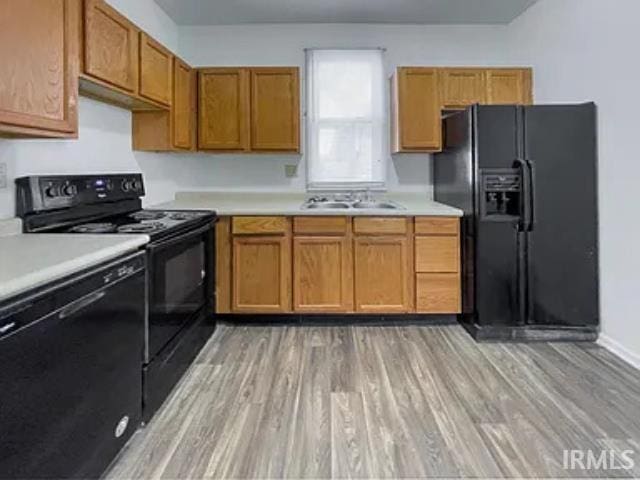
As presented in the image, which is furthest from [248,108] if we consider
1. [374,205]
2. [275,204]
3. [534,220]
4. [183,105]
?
[534,220]

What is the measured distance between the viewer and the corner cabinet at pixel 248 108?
450 centimetres

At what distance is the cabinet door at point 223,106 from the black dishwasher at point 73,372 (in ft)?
7.72

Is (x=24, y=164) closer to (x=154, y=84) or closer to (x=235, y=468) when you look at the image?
(x=154, y=84)

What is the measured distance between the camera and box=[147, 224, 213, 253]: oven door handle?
257 centimetres

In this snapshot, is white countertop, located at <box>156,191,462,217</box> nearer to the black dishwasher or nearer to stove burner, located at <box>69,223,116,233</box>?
stove burner, located at <box>69,223,116,233</box>

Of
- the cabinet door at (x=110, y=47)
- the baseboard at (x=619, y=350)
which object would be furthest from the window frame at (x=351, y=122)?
the baseboard at (x=619, y=350)

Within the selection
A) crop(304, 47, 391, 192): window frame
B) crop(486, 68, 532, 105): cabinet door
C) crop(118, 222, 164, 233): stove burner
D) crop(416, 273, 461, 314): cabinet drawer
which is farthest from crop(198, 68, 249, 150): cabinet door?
crop(486, 68, 532, 105): cabinet door

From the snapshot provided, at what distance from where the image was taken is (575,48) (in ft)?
12.6

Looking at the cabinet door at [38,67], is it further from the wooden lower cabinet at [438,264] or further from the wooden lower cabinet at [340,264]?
the wooden lower cabinet at [438,264]

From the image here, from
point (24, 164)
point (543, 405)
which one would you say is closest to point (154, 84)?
point (24, 164)

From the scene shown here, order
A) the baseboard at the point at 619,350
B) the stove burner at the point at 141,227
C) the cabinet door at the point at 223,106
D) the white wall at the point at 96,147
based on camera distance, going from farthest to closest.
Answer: the cabinet door at the point at 223,106
the baseboard at the point at 619,350
the stove burner at the point at 141,227
the white wall at the point at 96,147

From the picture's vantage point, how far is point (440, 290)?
411cm

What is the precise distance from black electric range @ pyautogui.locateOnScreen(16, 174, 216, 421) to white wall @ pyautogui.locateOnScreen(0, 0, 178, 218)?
76 mm

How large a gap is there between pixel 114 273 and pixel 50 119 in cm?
65
